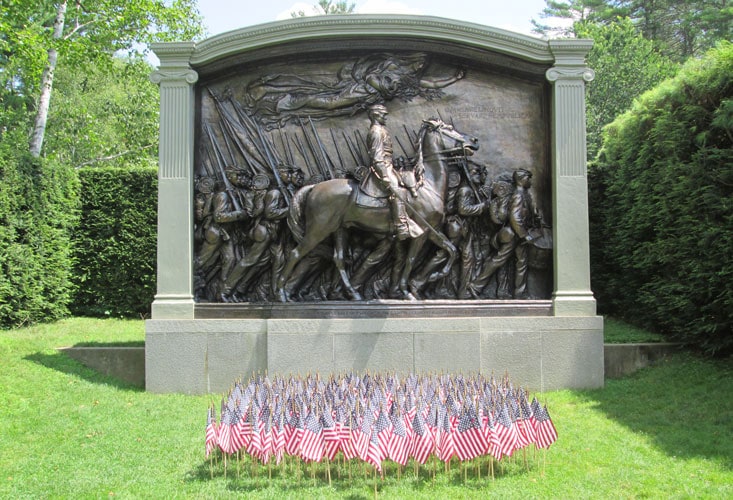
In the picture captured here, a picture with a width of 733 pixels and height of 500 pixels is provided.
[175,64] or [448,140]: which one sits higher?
[175,64]

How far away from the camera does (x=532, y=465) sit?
7059mm

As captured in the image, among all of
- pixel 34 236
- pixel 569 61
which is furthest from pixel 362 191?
pixel 34 236

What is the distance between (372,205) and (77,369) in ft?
19.9

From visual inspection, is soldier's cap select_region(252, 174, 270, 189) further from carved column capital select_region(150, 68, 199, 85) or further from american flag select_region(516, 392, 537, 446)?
american flag select_region(516, 392, 537, 446)

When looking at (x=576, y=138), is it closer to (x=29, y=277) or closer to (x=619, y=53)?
(x=29, y=277)

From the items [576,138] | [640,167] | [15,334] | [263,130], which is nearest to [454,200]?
[576,138]

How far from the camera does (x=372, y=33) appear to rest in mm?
11367

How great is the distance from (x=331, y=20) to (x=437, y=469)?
8.01 m

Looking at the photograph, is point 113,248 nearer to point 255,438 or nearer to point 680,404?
point 255,438

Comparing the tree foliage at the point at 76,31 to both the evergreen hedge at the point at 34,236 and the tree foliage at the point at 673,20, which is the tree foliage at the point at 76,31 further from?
the tree foliage at the point at 673,20

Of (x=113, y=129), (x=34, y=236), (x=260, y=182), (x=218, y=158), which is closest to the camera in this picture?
(x=260, y=182)

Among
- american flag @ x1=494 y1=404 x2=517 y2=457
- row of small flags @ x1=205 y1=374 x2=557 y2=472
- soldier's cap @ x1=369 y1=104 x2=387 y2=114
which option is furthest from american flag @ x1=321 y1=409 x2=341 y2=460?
soldier's cap @ x1=369 y1=104 x2=387 y2=114

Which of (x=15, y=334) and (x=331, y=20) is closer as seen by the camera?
(x=331, y=20)

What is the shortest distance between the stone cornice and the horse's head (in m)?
1.57
